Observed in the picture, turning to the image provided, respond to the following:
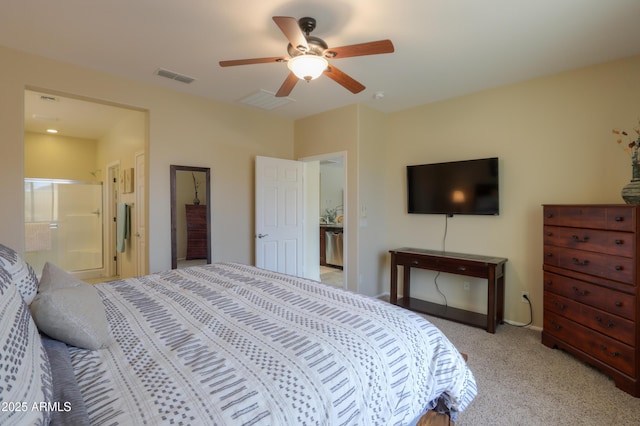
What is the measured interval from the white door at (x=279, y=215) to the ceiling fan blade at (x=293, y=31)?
223cm

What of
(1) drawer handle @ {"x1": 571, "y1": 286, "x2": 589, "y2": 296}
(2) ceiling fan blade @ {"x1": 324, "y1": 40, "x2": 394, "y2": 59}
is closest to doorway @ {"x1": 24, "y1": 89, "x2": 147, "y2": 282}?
(2) ceiling fan blade @ {"x1": 324, "y1": 40, "x2": 394, "y2": 59}

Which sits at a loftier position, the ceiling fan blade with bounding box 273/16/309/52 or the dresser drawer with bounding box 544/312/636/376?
the ceiling fan blade with bounding box 273/16/309/52

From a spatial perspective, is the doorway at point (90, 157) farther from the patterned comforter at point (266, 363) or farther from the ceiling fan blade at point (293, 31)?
the patterned comforter at point (266, 363)

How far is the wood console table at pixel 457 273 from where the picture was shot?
308 centimetres

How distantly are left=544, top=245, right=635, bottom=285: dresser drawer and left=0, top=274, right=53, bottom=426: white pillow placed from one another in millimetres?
3146

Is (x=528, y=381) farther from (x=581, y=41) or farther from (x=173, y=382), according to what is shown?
(x=581, y=41)

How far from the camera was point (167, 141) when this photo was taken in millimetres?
3449

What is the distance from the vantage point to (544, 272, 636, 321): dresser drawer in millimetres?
2127

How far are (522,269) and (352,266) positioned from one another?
1874 mm

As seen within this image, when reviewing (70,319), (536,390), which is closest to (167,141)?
(70,319)

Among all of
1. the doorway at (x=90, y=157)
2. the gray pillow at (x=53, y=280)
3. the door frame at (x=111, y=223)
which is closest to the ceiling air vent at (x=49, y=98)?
the doorway at (x=90, y=157)

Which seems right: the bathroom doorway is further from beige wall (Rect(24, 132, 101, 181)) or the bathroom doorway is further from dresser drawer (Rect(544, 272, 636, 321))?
beige wall (Rect(24, 132, 101, 181))

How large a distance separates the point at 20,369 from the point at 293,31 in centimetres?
186

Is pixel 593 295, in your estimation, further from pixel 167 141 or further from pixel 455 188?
pixel 167 141
